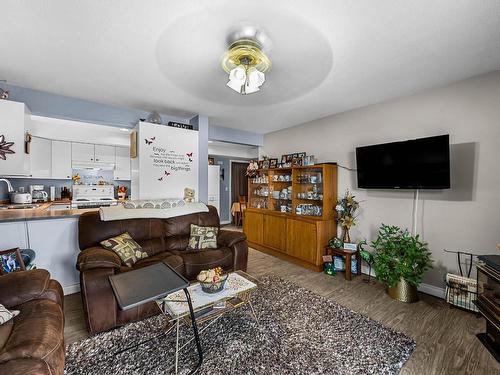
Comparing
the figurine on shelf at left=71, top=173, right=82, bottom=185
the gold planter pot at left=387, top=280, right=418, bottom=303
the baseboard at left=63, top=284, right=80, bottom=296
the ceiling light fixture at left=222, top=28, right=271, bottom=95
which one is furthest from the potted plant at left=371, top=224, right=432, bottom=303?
the figurine on shelf at left=71, top=173, right=82, bottom=185

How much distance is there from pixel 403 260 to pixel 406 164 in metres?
1.12

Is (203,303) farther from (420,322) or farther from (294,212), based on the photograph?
(294,212)

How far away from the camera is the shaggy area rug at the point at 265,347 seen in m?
1.61

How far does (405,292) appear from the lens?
252cm

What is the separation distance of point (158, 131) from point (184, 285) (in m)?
2.55

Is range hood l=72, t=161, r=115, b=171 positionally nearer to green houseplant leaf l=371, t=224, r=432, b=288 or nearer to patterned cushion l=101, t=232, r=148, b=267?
patterned cushion l=101, t=232, r=148, b=267

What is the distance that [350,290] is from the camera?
281 centimetres

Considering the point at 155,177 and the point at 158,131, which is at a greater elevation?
the point at 158,131

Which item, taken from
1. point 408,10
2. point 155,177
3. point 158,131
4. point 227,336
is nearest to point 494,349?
point 227,336

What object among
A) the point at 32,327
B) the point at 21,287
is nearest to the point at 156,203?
the point at 21,287

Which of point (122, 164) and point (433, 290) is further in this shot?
point (122, 164)

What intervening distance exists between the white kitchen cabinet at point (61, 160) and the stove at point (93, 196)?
333 mm

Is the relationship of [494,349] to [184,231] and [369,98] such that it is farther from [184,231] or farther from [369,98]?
[184,231]

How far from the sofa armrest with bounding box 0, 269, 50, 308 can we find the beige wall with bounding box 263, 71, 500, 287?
3659mm
